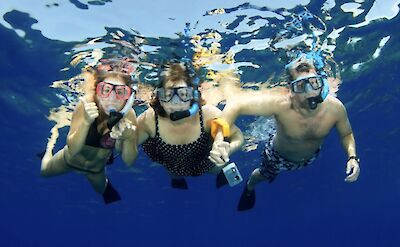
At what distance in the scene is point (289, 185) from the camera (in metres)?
39.0

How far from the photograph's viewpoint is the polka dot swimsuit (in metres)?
8.65

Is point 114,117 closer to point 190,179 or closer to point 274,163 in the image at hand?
point 274,163

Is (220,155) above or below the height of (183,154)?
above

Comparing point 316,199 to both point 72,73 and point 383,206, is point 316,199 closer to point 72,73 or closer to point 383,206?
point 383,206

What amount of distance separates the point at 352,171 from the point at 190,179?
1029 inches

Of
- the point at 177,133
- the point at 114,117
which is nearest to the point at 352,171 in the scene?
the point at 177,133

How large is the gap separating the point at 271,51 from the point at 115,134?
7942 millimetres

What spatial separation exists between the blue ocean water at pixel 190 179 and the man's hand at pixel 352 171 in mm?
4832

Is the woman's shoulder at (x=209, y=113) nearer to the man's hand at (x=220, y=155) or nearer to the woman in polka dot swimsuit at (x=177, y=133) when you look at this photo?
the woman in polka dot swimsuit at (x=177, y=133)

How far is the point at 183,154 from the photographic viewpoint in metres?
8.76

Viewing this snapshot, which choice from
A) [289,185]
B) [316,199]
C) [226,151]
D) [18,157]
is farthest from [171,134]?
[316,199]

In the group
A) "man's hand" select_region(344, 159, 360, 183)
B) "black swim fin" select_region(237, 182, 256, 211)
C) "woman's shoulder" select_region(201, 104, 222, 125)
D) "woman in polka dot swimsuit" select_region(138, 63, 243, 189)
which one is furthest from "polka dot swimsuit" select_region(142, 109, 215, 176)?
"man's hand" select_region(344, 159, 360, 183)

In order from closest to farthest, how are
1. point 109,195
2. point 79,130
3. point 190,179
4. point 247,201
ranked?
point 79,130 → point 109,195 → point 247,201 → point 190,179

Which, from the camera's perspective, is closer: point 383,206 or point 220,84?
point 220,84
